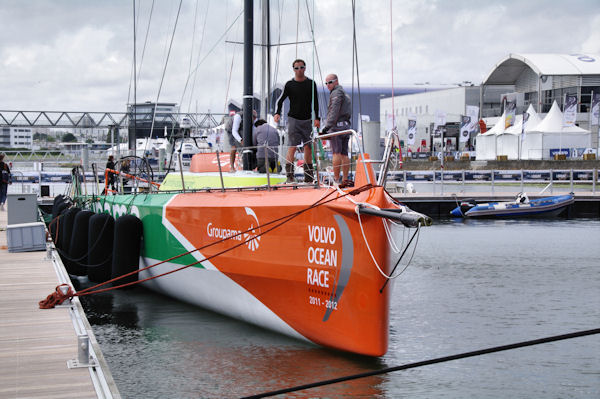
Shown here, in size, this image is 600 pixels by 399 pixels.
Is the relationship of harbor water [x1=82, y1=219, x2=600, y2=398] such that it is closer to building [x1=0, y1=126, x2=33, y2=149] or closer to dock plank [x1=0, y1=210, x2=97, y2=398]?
dock plank [x1=0, y1=210, x2=97, y2=398]

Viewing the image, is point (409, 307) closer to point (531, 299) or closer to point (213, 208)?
point (531, 299)

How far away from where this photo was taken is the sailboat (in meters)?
6.28

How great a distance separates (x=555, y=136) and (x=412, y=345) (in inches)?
1524

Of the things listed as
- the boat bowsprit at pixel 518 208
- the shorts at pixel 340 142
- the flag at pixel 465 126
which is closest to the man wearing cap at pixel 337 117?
the shorts at pixel 340 142

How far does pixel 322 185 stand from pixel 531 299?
13.9 ft

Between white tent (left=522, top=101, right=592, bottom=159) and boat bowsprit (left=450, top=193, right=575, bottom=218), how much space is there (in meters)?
21.1

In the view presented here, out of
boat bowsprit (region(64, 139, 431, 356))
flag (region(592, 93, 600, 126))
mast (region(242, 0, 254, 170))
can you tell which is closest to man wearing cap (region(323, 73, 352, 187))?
boat bowsprit (region(64, 139, 431, 356))

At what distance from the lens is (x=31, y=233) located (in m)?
11.7

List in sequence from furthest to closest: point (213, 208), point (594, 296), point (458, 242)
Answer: point (458, 242) < point (594, 296) < point (213, 208)

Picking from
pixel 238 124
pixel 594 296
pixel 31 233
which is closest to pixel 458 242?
pixel 594 296

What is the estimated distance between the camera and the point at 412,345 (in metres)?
7.36

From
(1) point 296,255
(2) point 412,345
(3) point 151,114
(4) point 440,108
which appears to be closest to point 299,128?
(1) point 296,255

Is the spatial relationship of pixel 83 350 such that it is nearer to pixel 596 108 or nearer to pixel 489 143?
pixel 596 108

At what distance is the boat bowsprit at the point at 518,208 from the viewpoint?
22359 millimetres
